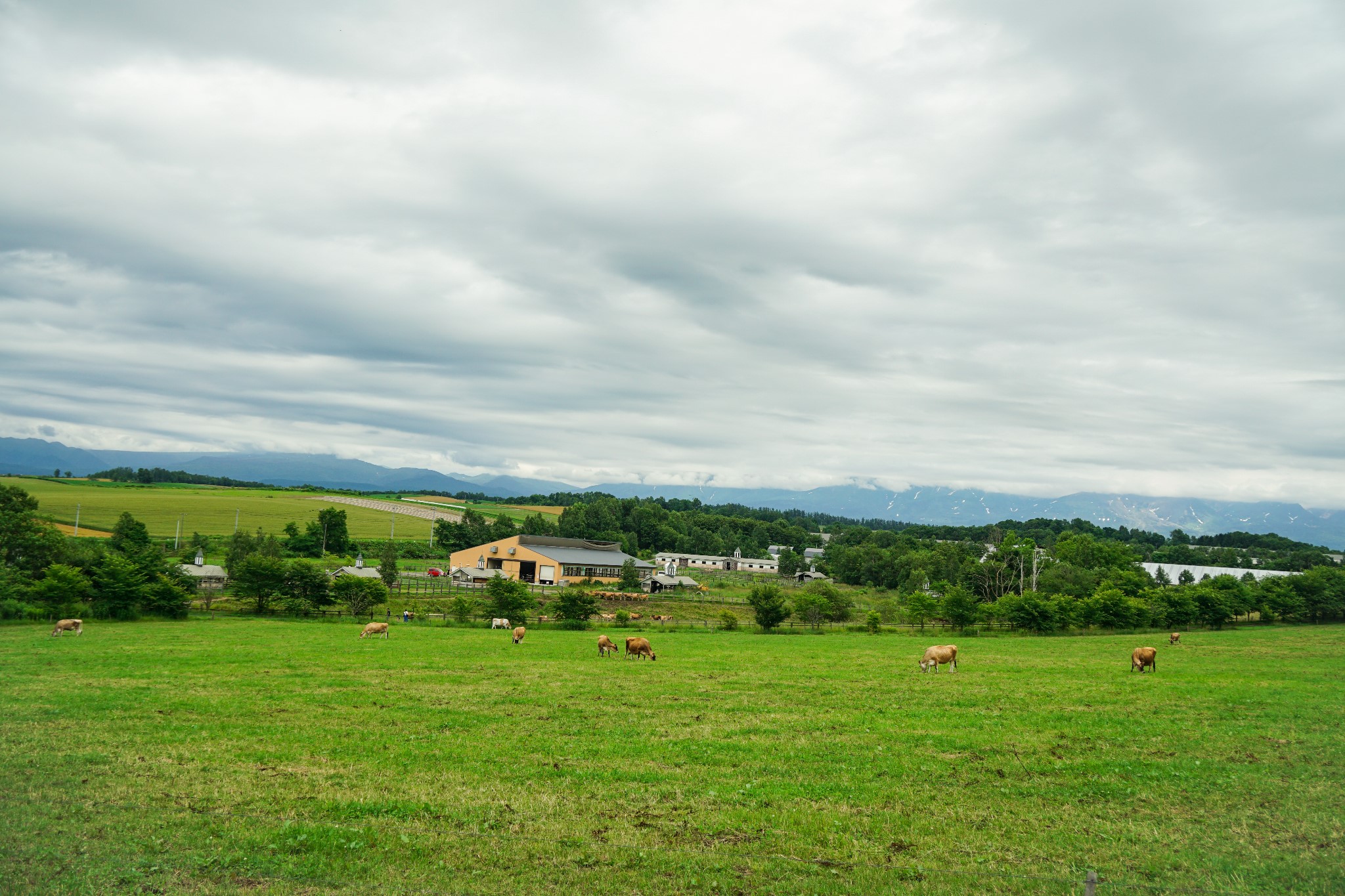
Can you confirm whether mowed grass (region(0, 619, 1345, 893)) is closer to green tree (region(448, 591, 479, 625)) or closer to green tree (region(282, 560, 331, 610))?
green tree (region(448, 591, 479, 625))

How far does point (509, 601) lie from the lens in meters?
60.6

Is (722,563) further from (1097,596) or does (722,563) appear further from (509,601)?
(509,601)

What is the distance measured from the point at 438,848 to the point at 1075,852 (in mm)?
9230

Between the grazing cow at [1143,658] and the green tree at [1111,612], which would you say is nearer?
the grazing cow at [1143,658]

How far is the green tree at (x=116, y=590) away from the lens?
50.3 metres

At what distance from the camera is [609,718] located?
1895 cm

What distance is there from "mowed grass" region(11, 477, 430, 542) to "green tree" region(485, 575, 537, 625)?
93.4 m

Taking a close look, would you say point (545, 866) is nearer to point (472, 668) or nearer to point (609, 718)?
point (609, 718)

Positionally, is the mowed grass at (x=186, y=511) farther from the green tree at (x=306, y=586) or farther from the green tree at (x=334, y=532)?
the green tree at (x=306, y=586)

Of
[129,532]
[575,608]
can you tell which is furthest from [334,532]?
[575,608]

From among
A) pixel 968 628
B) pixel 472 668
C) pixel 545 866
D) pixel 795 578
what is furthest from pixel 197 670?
pixel 795 578

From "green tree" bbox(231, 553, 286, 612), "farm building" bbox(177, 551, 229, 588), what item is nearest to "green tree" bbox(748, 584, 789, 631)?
"green tree" bbox(231, 553, 286, 612)

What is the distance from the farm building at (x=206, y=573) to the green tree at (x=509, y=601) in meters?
33.0

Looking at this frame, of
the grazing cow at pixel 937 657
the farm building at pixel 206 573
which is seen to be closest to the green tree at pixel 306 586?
the farm building at pixel 206 573
